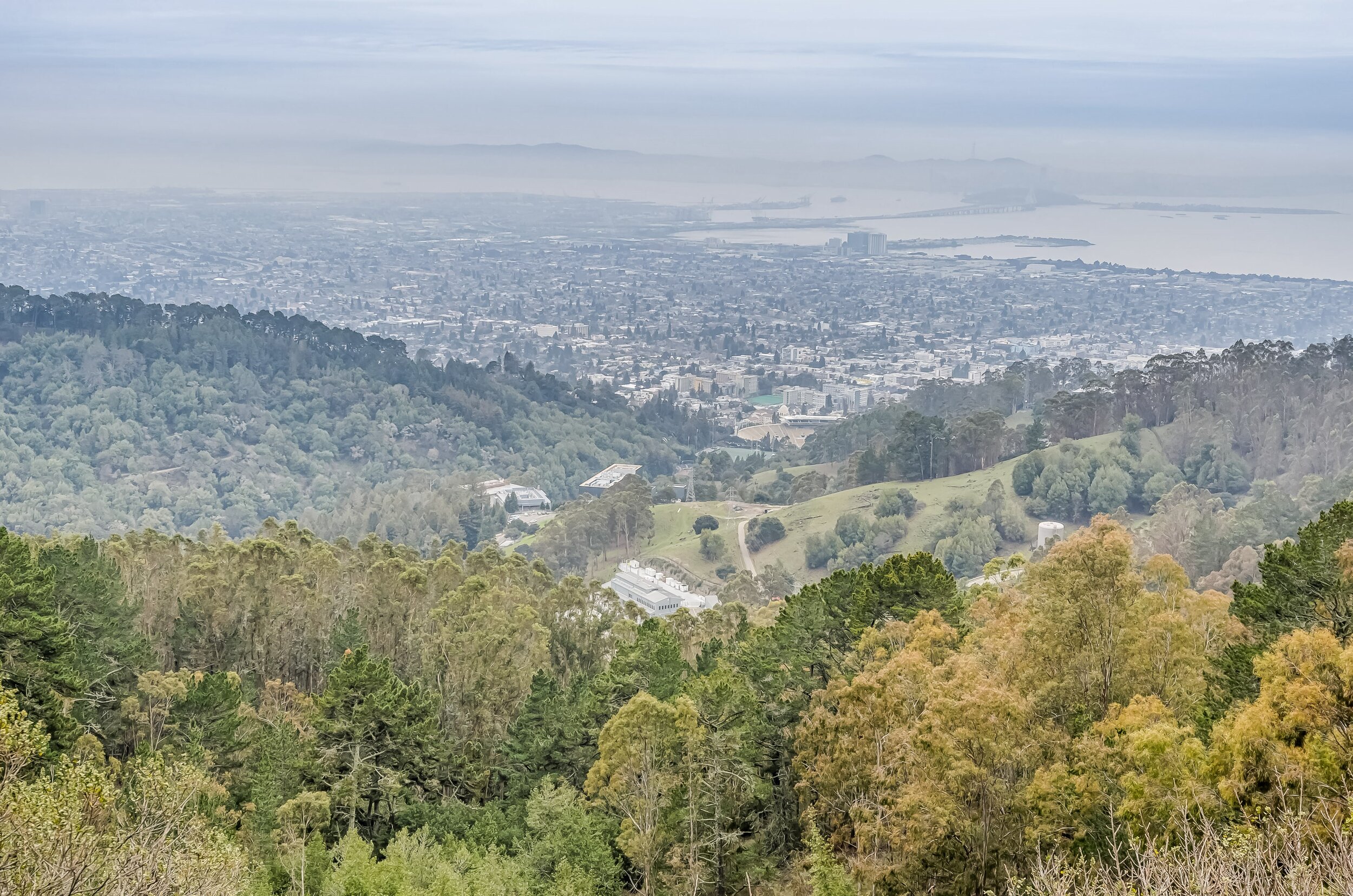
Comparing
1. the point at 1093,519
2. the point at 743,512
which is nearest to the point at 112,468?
the point at 743,512

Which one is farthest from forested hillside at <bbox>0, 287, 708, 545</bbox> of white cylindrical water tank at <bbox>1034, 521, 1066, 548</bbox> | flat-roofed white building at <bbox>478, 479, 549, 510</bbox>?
white cylindrical water tank at <bbox>1034, 521, 1066, 548</bbox>

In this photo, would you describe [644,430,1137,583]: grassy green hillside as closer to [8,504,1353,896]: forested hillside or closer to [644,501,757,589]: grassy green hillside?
[644,501,757,589]: grassy green hillside

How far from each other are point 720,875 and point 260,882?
18.6ft

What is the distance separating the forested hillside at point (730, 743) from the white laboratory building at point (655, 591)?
65.3 ft

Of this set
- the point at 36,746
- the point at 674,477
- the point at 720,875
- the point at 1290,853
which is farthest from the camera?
the point at 674,477

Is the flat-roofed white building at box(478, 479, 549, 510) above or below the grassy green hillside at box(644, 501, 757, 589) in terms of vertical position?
below

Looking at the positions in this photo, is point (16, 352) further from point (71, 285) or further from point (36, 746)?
point (36, 746)

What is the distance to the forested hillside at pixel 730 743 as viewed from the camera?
34.3ft

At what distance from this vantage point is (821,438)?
82.2m

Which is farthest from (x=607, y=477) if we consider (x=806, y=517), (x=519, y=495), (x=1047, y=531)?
(x=1047, y=531)

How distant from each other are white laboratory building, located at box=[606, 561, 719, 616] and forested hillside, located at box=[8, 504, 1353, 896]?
65.3 feet

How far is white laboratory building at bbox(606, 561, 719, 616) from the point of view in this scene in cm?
4619

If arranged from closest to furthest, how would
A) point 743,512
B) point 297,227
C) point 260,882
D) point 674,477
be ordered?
1. point 260,882
2. point 743,512
3. point 674,477
4. point 297,227

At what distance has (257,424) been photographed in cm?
9044
